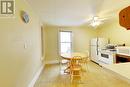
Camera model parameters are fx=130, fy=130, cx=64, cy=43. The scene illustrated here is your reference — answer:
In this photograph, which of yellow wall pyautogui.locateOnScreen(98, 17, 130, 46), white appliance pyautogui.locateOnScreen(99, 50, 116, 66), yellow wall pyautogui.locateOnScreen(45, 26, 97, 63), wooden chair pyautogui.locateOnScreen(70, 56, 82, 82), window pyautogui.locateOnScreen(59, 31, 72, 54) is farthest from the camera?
window pyautogui.locateOnScreen(59, 31, 72, 54)

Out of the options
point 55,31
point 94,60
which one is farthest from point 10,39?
point 94,60

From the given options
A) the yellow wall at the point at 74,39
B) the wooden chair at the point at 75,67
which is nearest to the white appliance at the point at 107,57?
the wooden chair at the point at 75,67

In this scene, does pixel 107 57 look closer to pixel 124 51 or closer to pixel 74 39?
pixel 124 51

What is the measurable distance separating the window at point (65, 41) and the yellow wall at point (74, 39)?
25 centimetres

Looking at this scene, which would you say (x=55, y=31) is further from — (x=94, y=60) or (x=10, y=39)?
(x=10, y=39)

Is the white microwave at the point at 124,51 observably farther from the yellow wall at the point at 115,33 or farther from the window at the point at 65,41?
the window at the point at 65,41

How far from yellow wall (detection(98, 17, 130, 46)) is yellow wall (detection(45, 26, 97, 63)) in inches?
34.3

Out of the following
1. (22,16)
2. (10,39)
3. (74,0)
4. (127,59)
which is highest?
(74,0)

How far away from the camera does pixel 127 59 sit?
174 inches

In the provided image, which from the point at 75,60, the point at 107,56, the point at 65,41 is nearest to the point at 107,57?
the point at 107,56

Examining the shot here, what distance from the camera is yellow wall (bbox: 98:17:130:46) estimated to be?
5.37 metres

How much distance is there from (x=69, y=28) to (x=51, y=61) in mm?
2125

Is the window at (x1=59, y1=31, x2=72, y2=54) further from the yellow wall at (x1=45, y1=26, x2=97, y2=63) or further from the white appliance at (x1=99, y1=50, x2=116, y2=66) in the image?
the white appliance at (x1=99, y1=50, x2=116, y2=66)

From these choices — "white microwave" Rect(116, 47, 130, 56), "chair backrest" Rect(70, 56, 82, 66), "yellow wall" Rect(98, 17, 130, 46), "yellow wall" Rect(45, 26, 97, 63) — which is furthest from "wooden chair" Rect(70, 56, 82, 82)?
"yellow wall" Rect(45, 26, 97, 63)
